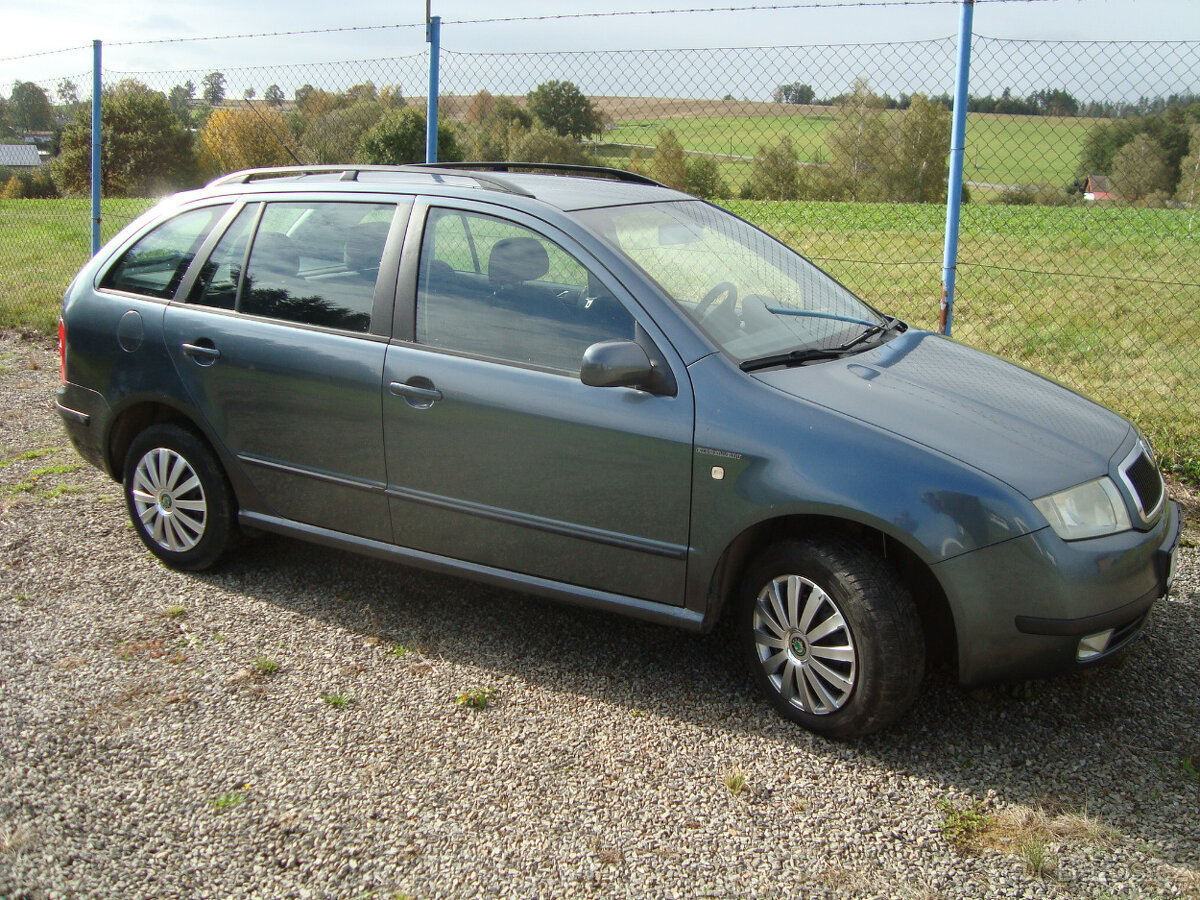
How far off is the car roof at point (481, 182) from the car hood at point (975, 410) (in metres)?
1.16

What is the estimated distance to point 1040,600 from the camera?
119 inches

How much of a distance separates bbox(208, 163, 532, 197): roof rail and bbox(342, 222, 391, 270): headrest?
400 mm

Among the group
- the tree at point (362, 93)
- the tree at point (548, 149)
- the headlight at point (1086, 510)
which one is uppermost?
the tree at point (362, 93)

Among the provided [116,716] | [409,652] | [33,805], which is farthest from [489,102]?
[33,805]

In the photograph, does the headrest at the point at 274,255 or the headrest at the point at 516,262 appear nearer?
the headrest at the point at 516,262

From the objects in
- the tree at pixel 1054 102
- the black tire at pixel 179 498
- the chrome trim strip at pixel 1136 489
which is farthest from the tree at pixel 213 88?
the chrome trim strip at pixel 1136 489

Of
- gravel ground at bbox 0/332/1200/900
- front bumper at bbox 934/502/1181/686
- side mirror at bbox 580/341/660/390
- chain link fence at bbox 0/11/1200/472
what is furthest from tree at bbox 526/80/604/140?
front bumper at bbox 934/502/1181/686

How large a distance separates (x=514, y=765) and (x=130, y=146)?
32.4ft

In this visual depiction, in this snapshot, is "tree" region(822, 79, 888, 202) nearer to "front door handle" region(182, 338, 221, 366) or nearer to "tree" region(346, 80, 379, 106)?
"tree" region(346, 80, 379, 106)

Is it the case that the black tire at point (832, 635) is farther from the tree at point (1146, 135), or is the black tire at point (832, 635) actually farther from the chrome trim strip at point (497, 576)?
the tree at point (1146, 135)

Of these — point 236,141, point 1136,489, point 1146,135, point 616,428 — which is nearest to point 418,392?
point 616,428

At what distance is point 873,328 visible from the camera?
4148 mm

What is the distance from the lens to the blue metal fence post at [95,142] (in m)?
8.77

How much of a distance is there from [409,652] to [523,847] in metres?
1.30
